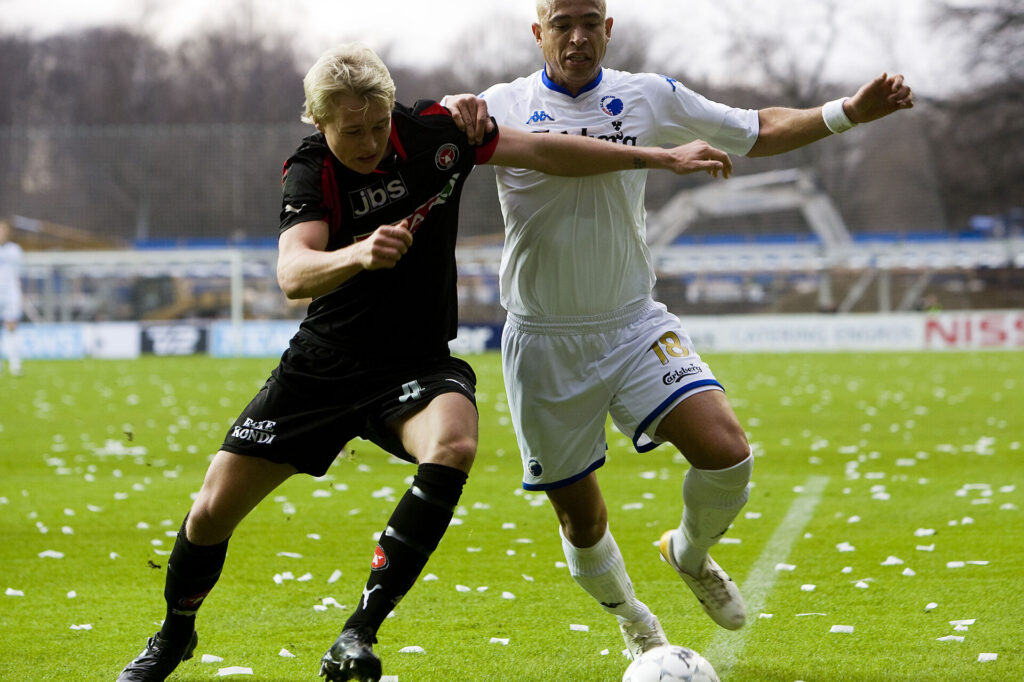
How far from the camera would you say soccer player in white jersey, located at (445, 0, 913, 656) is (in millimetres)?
4512

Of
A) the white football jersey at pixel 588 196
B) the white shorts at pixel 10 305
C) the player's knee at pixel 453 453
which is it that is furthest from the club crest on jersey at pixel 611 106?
the white shorts at pixel 10 305

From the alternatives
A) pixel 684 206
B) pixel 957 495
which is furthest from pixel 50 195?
pixel 957 495

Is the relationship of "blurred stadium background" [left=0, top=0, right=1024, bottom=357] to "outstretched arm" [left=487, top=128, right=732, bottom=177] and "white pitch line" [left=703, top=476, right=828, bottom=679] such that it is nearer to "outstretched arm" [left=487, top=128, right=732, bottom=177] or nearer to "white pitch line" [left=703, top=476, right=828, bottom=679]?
"white pitch line" [left=703, top=476, right=828, bottom=679]

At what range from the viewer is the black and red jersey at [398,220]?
13.2 ft

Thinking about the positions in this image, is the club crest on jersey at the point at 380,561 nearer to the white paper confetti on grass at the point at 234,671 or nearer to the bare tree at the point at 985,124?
the white paper confetti on grass at the point at 234,671

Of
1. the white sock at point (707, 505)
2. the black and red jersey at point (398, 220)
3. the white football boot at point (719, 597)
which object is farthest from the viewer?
the white football boot at point (719, 597)

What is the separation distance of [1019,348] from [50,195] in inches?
1151

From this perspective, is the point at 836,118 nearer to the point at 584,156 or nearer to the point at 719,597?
the point at 584,156

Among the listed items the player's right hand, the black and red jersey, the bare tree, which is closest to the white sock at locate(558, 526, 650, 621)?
the black and red jersey

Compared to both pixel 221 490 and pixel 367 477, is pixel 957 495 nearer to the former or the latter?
pixel 367 477

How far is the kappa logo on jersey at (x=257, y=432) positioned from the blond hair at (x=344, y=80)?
1.00 meters

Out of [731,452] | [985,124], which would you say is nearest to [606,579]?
[731,452]

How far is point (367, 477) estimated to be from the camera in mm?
9734

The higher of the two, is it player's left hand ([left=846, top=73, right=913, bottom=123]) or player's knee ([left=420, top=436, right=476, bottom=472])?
player's left hand ([left=846, top=73, right=913, bottom=123])
